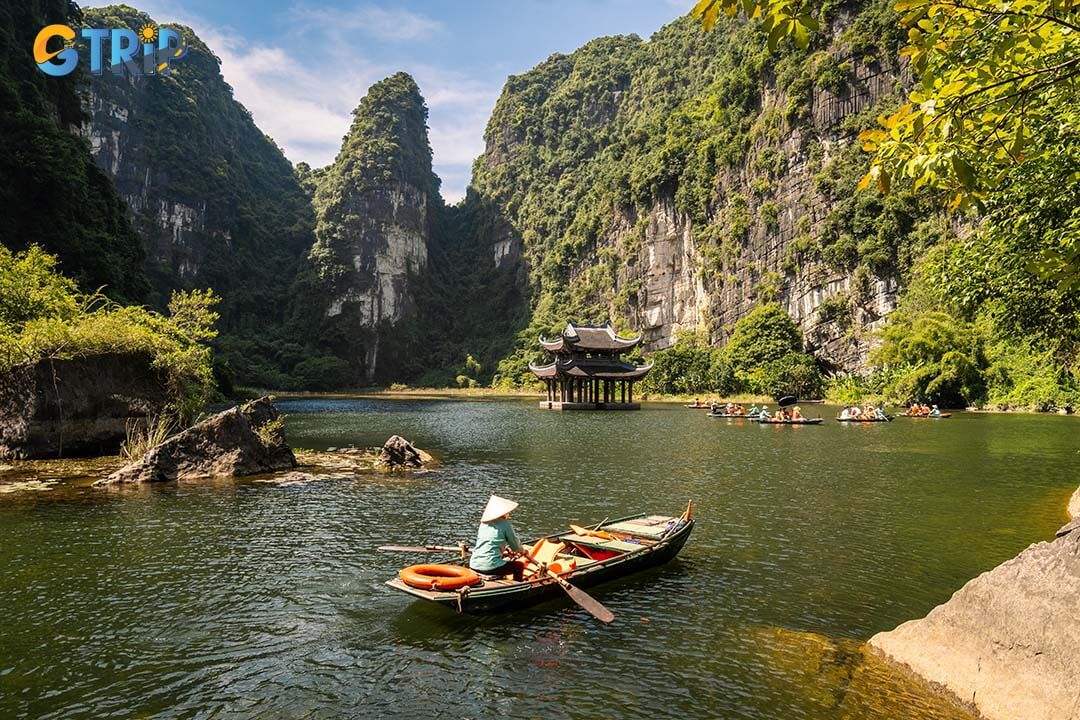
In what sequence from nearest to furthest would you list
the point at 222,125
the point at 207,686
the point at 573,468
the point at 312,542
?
the point at 207,686
the point at 312,542
the point at 573,468
the point at 222,125

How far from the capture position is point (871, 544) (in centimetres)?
1322

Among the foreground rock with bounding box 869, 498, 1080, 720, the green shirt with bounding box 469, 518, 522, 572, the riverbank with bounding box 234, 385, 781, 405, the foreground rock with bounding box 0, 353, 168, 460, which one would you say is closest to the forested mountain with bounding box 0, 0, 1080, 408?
the riverbank with bounding box 234, 385, 781, 405

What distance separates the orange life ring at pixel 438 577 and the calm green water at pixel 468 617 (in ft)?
1.99

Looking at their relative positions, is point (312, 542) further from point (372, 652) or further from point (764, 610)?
point (764, 610)

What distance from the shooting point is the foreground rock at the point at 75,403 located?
23109 mm

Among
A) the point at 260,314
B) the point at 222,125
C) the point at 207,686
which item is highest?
the point at 222,125

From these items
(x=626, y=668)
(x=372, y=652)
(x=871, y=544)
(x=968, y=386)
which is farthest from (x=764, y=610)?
(x=968, y=386)

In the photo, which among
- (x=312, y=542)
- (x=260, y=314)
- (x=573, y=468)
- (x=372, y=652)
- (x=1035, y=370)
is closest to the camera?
(x=372, y=652)

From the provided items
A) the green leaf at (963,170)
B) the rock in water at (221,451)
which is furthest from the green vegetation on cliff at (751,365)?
the green leaf at (963,170)

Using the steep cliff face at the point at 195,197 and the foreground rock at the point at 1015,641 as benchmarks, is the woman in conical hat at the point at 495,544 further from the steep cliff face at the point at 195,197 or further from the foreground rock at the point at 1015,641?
the steep cliff face at the point at 195,197

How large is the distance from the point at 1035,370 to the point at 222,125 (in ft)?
552

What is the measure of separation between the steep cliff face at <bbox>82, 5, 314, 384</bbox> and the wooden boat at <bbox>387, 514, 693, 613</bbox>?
105 metres

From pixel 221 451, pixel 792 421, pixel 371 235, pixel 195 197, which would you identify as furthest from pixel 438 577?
pixel 195 197

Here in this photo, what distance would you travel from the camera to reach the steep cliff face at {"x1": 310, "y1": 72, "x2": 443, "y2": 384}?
456 ft
